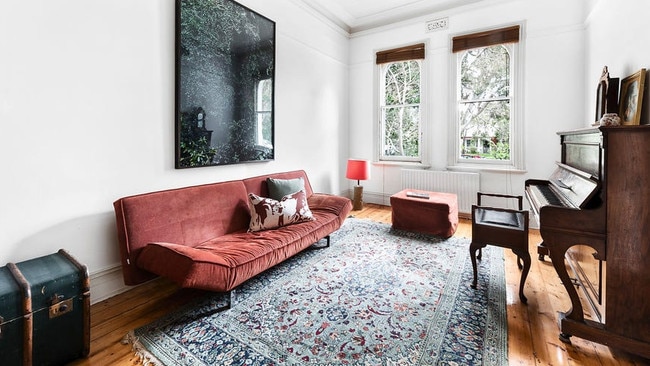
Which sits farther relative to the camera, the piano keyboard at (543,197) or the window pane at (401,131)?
the window pane at (401,131)

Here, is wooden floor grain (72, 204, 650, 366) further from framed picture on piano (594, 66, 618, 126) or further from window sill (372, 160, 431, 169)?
window sill (372, 160, 431, 169)

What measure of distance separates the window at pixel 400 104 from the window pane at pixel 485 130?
2.25ft

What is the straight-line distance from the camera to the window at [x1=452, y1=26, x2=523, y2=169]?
4156mm

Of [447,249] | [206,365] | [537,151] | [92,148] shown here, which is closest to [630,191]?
[447,249]

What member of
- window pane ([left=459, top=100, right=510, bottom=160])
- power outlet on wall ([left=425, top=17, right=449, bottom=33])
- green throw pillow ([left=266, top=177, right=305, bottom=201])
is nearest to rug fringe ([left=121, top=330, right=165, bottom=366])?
green throw pillow ([left=266, top=177, right=305, bottom=201])

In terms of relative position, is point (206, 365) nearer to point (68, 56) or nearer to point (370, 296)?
point (370, 296)

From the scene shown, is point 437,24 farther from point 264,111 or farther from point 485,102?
point 264,111

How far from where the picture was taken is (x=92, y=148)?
2.14 meters

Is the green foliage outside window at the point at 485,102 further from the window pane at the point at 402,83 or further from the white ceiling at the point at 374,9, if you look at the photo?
the white ceiling at the point at 374,9

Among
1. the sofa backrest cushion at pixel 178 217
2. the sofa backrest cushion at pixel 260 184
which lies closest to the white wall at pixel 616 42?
the sofa backrest cushion at pixel 260 184

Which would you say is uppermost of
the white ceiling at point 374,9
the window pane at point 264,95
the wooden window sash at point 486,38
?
the white ceiling at point 374,9

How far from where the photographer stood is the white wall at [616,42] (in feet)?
7.23

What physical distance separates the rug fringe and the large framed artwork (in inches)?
54.3

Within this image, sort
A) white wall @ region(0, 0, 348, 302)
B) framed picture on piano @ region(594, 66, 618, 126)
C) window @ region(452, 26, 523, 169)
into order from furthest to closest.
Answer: window @ region(452, 26, 523, 169) < framed picture on piano @ region(594, 66, 618, 126) < white wall @ region(0, 0, 348, 302)
